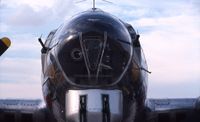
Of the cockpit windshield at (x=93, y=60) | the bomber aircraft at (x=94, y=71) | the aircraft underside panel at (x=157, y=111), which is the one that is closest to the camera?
the bomber aircraft at (x=94, y=71)

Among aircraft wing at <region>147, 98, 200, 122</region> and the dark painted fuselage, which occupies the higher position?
the dark painted fuselage

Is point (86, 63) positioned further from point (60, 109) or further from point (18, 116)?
point (18, 116)

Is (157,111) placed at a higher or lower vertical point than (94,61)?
lower

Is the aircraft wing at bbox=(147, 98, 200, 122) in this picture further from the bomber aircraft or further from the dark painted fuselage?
the dark painted fuselage

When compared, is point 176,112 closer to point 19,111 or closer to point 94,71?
point 19,111

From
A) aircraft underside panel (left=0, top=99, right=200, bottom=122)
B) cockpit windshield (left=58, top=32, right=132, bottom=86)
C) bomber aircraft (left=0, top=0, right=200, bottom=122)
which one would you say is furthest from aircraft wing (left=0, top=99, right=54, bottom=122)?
cockpit windshield (left=58, top=32, right=132, bottom=86)

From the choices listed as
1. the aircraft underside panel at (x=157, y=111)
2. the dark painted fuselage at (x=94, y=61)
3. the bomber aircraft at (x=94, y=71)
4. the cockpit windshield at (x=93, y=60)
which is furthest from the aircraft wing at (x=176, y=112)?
the cockpit windshield at (x=93, y=60)

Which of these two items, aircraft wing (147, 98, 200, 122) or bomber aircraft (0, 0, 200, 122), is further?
aircraft wing (147, 98, 200, 122)

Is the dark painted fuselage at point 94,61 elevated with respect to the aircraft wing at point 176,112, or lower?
elevated

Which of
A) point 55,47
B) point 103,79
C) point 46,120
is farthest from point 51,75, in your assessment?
point 46,120

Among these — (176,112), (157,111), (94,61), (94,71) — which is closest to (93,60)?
(94,61)

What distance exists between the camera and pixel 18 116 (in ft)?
66.8

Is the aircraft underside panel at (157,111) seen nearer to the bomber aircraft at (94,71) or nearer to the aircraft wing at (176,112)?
the aircraft wing at (176,112)

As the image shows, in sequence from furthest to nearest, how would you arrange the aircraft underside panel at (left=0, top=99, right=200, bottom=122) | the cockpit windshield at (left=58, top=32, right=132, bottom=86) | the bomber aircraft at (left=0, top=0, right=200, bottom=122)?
1. the aircraft underside panel at (left=0, top=99, right=200, bottom=122)
2. the cockpit windshield at (left=58, top=32, right=132, bottom=86)
3. the bomber aircraft at (left=0, top=0, right=200, bottom=122)
